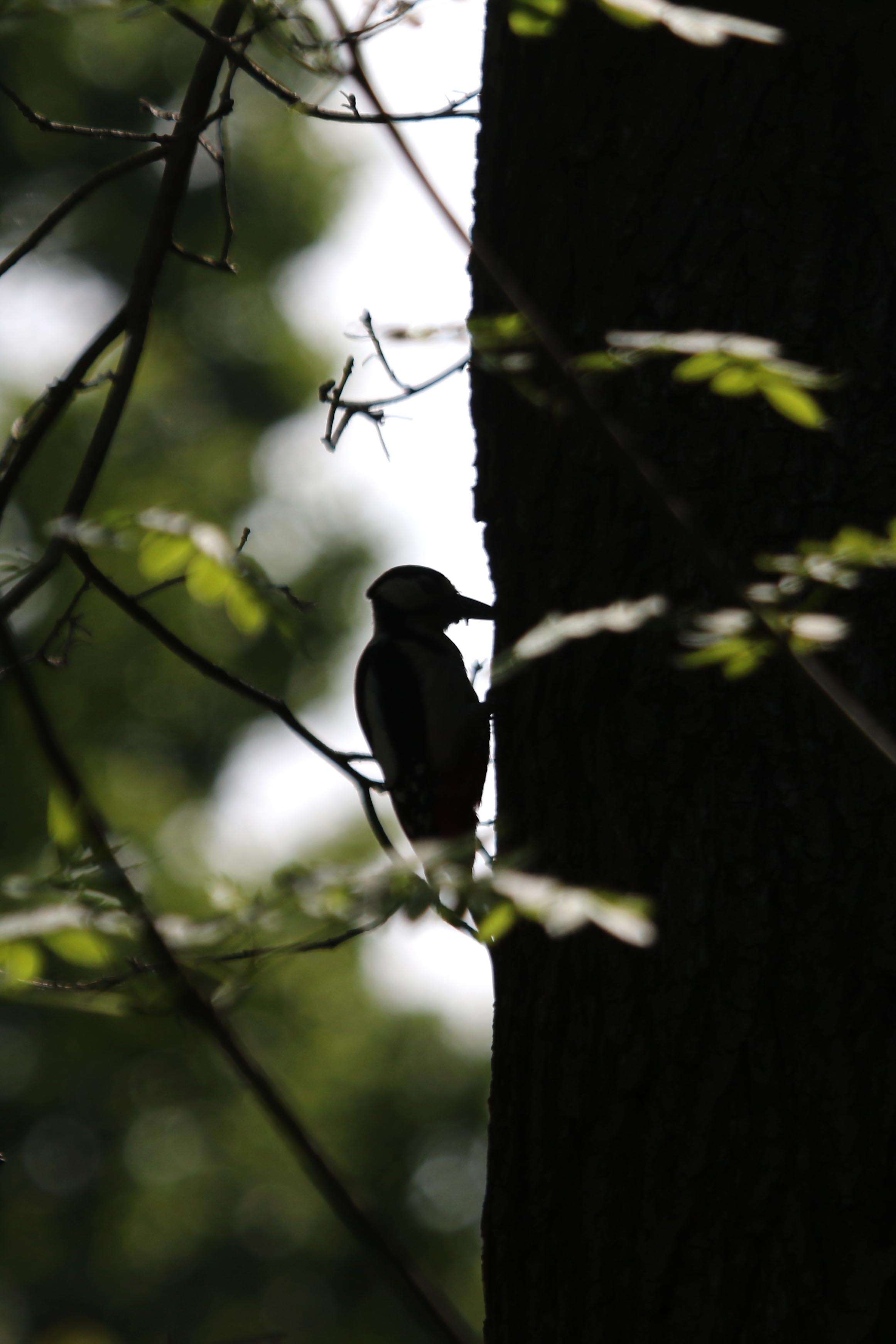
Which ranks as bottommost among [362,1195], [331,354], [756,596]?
[362,1195]

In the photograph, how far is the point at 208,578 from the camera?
1.18m

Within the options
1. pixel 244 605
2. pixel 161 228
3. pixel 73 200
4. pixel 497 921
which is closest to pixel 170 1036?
pixel 73 200

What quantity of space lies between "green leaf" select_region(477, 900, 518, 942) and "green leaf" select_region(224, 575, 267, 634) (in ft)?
1.20

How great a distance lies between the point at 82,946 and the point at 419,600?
11.3 ft

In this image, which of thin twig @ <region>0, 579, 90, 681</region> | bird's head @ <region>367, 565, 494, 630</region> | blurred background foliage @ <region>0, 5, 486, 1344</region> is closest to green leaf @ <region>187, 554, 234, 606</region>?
thin twig @ <region>0, 579, 90, 681</region>

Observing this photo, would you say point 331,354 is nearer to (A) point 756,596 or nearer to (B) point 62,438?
(B) point 62,438

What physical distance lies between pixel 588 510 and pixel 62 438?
916 centimetres

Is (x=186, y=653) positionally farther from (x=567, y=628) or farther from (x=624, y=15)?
(x=624, y=15)

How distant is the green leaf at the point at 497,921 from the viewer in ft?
3.35

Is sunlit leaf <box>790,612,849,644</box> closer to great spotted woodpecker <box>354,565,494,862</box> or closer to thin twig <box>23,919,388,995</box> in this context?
thin twig <box>23,919,388,995</box>

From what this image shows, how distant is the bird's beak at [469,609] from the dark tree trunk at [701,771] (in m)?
1.99

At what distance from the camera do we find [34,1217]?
455 inches

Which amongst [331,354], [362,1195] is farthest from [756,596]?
[331,354]

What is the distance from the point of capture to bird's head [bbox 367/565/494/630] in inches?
171
